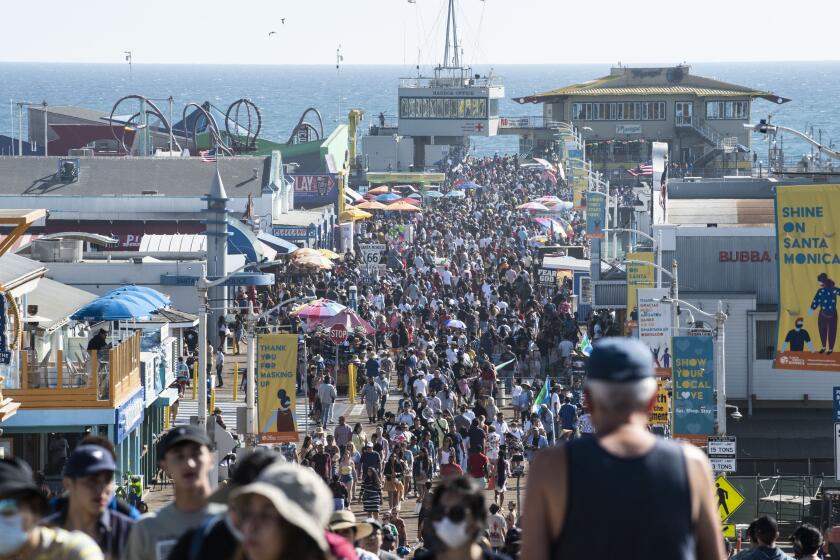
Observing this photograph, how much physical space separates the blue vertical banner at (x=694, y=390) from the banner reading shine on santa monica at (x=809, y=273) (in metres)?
1.21

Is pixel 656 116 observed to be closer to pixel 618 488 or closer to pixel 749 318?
pixel 749 318

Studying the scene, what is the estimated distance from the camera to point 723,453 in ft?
68.9

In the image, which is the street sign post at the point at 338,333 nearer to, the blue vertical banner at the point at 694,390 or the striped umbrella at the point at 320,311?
the striped umbrella at the point at 320,311

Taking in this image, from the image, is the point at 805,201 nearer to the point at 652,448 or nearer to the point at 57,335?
the point at 57,335

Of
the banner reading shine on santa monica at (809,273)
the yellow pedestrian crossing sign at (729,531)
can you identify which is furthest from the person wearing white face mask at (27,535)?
the banner reading shine on santa monica at (809,273)

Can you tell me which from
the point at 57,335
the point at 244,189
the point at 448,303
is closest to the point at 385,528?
the point at 57,335

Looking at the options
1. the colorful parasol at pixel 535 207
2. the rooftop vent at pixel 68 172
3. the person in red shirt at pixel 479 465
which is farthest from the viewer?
the colorful parasol at pixel 535 207

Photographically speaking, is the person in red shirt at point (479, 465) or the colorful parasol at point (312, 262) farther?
the colorful parasol at point (312, 262)

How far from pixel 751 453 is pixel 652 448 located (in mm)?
25643

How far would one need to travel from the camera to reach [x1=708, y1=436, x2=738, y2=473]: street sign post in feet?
68.6

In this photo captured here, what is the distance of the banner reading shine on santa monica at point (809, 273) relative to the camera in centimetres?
2280

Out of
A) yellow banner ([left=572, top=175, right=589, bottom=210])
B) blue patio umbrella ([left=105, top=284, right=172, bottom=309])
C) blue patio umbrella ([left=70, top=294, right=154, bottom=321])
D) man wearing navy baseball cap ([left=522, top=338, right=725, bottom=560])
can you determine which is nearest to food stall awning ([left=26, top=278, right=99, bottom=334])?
blue patio umbrella ([left=70, top=294, right=154, bottom=321])

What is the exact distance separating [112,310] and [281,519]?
22.4 meters

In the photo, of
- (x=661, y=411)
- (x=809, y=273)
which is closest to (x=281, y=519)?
(x=809, y=273)
